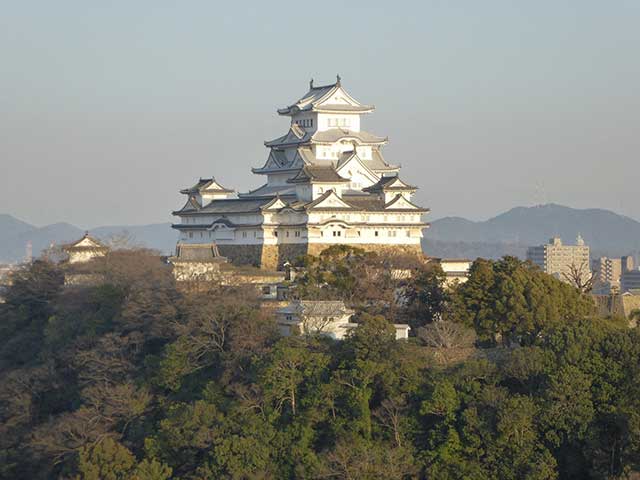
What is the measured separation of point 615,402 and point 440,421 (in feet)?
11.0

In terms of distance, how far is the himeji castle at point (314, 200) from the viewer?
122ft

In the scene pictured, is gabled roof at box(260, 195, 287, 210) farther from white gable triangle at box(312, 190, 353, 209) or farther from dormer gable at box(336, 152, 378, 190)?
dormer gable at box(336, 152, 378, 190)

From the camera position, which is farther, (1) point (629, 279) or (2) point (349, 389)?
(1) point (629, 279)

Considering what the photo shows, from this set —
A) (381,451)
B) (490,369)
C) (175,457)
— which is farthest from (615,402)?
(175,457)

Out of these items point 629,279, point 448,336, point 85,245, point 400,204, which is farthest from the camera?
point 629,279

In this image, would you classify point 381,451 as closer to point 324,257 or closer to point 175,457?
point 175,457

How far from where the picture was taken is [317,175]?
125 feet

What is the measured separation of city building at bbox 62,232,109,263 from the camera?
41062mm

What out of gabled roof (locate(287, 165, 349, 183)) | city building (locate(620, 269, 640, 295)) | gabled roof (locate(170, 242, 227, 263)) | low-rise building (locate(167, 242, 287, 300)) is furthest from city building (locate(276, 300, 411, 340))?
city building (locate(620, 269, 640, 295))

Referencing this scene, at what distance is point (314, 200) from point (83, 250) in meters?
7.97

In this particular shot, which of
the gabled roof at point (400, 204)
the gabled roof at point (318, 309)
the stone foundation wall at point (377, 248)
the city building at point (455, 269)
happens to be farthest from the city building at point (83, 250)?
the gabled roof at point (318, 309)

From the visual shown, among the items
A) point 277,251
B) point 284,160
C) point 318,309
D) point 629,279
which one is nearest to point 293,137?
point 284,160

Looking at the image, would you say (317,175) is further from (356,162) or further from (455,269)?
(455,269)

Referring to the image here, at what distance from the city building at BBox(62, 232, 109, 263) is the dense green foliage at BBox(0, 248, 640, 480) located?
6.63m
